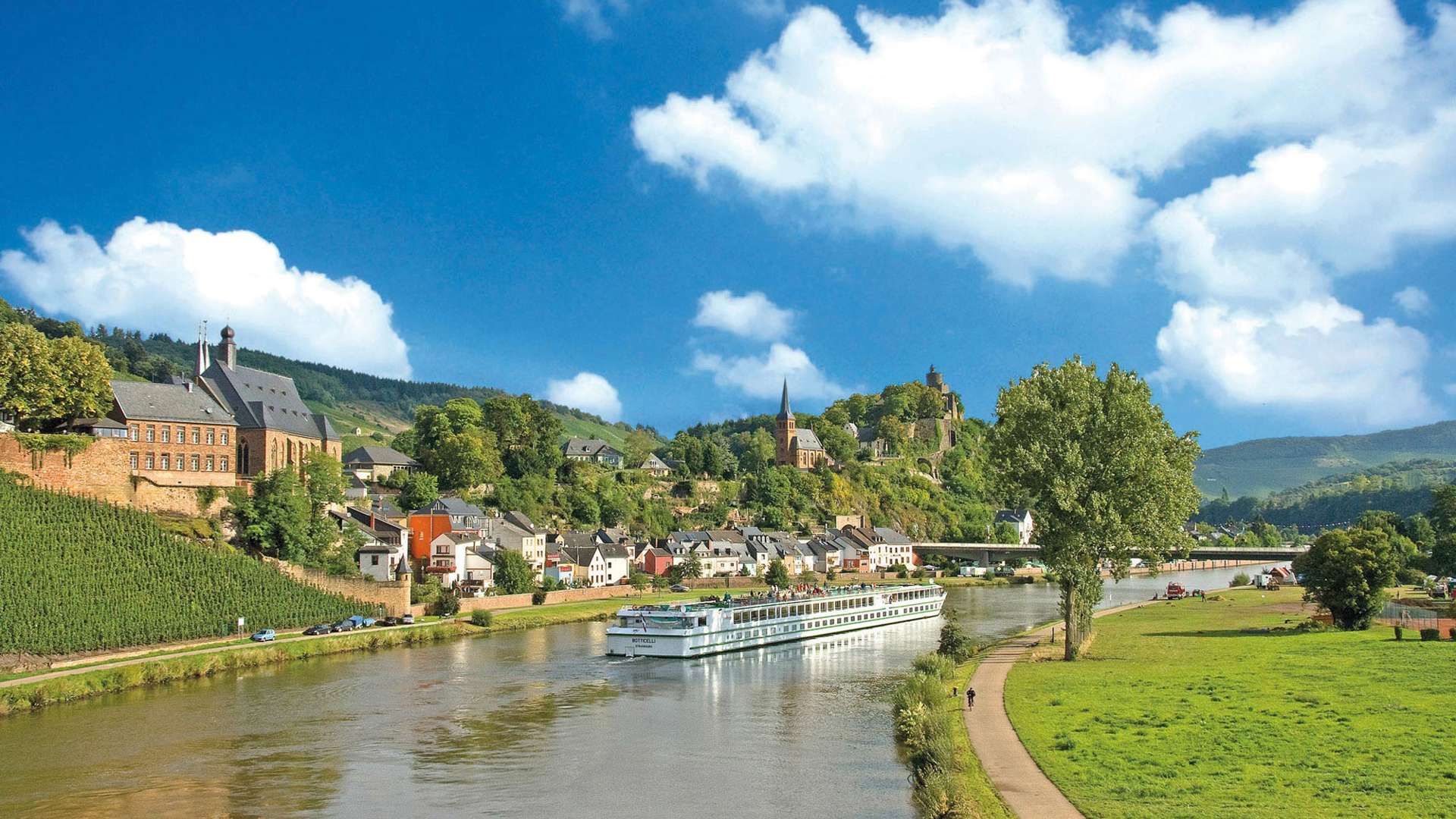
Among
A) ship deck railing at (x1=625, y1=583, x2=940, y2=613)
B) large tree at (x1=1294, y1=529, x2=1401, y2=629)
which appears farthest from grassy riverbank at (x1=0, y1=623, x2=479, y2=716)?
large tree at (x1=1294, y1=529, x2=1401, y2=629)

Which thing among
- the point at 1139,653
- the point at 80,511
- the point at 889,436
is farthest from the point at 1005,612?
the point at 889,436

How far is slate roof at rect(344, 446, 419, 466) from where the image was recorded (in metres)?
104

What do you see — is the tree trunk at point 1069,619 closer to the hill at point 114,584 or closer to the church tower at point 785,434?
the hill at point 114,584

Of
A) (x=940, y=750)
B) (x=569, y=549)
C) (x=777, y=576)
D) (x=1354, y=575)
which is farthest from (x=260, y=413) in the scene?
(x=1354, y=575)

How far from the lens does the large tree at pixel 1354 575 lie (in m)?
54.9

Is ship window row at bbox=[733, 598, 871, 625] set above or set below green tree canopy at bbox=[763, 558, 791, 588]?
below

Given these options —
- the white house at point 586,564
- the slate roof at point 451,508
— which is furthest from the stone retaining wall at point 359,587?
the white house at point 586,564

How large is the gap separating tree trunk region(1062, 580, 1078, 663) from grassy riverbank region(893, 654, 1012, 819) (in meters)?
6.00

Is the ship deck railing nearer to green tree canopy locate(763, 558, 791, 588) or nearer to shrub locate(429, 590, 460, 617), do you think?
shrub locate(429, 590, 460, 617)

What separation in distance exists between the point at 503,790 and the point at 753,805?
6.89 metres

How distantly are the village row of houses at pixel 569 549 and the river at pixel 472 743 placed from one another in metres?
23.2

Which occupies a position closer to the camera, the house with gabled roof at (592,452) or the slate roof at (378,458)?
the slate roof at (378,458)

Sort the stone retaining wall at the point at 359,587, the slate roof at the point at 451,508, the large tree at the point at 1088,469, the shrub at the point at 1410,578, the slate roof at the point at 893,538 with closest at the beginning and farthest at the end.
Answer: the large tree at the point at 1088,469 → the stone retaining wall at the point at 359,587 → the slate roof at the point at 451,508 → the shrub at the point at 1410,578 → the slate roof at the point at 893,538

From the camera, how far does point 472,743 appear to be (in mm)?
35875
